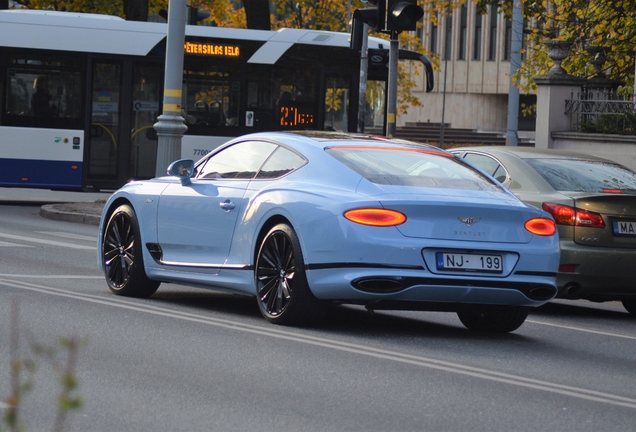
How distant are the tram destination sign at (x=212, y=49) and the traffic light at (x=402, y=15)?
8900 millimetres

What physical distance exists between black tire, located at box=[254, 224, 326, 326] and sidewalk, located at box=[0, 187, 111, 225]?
12.0 m

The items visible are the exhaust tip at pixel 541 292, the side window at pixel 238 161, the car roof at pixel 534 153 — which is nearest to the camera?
the exhaust tip at pixel 541 292

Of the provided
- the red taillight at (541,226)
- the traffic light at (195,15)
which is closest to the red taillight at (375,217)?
→ the red taillight at (541,226)

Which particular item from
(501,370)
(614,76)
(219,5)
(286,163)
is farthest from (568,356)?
(219,5)

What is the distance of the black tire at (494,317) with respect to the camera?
29.5ft

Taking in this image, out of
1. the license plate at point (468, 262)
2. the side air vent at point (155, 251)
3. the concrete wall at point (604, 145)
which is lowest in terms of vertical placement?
the side air vent at point (155, 251)

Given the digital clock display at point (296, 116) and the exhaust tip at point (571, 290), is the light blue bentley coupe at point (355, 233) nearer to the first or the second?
the exhaust tip at point (571, 290)

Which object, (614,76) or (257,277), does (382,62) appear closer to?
(614,76)

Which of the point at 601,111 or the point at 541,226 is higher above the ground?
the point at 601,111

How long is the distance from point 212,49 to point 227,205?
15.3 meters

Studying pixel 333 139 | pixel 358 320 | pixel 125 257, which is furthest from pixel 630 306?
pixel 125 257

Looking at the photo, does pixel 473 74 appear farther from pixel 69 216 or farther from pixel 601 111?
pixel 69 216

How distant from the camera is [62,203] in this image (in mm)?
22906

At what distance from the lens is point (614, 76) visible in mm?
26375
